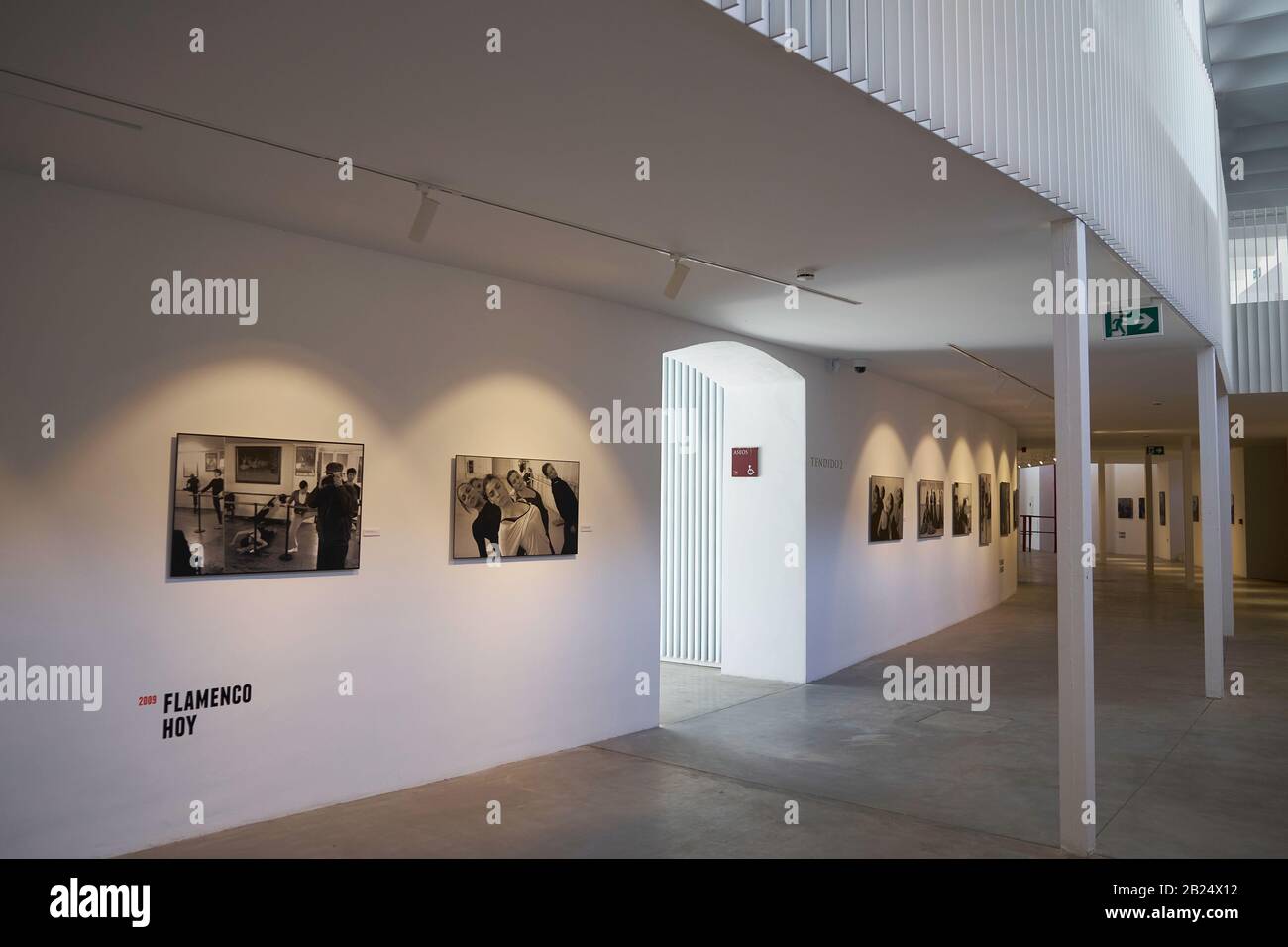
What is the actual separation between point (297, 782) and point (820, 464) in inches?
285

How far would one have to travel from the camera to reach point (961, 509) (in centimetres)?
1655

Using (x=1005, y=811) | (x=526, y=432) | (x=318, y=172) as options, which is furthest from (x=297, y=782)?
(x=1005, y=811)

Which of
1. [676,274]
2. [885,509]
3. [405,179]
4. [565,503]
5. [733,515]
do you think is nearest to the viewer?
[405,179]

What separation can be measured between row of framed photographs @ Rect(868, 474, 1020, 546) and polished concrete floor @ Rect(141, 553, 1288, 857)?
8.77 ft

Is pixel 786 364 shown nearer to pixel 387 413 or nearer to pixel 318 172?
pixel 387 413

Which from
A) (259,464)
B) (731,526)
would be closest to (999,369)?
(731,526)

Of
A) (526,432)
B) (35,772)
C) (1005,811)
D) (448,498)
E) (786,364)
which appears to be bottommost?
(1005,811)

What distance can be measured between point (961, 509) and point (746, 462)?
6979 mm

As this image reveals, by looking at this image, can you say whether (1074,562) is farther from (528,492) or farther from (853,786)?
(528,492)

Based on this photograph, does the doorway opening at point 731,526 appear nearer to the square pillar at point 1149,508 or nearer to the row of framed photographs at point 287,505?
the row of framed photographs at point 287,505

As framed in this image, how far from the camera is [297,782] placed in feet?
19.3

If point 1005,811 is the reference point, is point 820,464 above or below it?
above

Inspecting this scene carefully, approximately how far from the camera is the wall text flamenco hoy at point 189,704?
532cm

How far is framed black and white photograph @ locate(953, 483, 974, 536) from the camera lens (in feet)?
53.4
